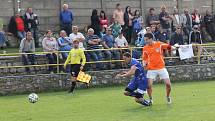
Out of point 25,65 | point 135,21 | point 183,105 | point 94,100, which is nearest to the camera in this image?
point 183,105

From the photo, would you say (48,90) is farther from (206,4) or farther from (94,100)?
(206,4)

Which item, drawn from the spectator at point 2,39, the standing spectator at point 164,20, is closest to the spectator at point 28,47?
the spectator at point 2,39

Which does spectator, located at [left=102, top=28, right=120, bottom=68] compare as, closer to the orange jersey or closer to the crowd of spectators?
the crowd of spectators

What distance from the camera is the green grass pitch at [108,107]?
13.7 m

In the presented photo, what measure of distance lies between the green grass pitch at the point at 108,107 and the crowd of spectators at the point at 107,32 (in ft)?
9.77

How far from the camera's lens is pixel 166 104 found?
52.7 ft

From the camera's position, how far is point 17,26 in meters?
24.6

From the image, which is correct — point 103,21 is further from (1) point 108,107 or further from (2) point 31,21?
(1) point 108,107

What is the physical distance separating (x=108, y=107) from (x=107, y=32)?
879 cm

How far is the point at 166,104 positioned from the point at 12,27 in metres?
11.2

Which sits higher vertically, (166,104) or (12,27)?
(12,27)

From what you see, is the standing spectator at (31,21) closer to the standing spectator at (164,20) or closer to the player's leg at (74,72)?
the player's leg at (74,72)

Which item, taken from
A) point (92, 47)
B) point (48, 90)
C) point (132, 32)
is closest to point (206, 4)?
point (132, 32)

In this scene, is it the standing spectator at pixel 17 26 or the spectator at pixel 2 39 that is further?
the standing spectator at pixel 17 26
